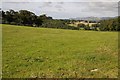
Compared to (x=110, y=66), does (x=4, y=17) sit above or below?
above

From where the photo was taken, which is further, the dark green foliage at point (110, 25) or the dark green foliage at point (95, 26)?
the dark green foliage at point (95, 26)

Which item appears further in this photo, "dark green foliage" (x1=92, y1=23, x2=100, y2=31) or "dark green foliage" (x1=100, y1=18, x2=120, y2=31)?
"dark green foliage" (x1=92, y1=23, x2=100, y2=31)

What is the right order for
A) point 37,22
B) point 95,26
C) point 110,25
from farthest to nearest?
point 37,22 < point 95,26 < point 110,25

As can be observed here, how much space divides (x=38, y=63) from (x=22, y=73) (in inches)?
92.5

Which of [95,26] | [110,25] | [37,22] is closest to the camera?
[110,25]

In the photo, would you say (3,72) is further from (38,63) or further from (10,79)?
(38,63)

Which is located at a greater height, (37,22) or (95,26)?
(37,22)

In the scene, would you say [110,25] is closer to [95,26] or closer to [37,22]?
[95,26]

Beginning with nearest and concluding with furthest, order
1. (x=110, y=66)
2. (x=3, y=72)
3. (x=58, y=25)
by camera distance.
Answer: (x=3, y=72), (x=110, y=66), (x=58, y=25)

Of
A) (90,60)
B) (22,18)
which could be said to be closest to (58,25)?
(22,18)

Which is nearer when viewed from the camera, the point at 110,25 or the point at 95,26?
the point at 110,25

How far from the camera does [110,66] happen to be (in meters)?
12.6

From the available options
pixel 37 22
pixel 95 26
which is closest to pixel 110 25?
pixel 95 26

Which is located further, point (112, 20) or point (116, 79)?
point (112, 20)
